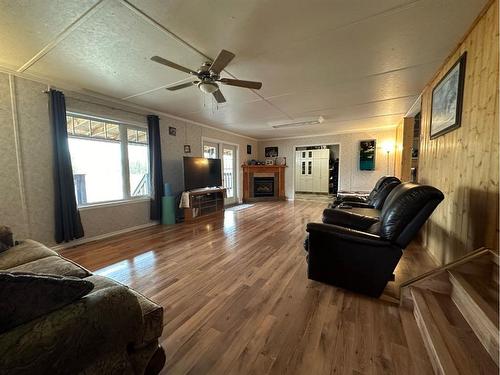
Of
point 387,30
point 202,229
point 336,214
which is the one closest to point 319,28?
point 387,30

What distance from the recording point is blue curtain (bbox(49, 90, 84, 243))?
9.54 ft

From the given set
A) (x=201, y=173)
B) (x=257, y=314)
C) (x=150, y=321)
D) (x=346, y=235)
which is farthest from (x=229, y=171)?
(x=150, y=321)

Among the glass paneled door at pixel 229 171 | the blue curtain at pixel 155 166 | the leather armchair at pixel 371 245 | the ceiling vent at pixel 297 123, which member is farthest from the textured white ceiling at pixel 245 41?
the glass paneled door at pixel 229 171

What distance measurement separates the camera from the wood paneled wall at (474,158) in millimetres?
1517

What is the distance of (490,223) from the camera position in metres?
1.53

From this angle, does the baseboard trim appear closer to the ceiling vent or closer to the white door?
the white door

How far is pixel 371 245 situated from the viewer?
1.75 m

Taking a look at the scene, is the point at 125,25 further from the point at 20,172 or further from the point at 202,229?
the point at 202,229

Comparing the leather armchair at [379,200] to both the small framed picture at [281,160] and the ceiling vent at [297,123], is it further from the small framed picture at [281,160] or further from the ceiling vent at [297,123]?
the small framed picture at [281,160]

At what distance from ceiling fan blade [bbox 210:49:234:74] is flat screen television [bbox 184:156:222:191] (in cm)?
289

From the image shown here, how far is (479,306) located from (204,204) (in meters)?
4.71

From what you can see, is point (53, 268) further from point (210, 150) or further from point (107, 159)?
point (210, 150)

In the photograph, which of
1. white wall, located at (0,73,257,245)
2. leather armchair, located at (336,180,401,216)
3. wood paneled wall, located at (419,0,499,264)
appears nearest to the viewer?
wood paneled wall, located at (419,0,499,264)

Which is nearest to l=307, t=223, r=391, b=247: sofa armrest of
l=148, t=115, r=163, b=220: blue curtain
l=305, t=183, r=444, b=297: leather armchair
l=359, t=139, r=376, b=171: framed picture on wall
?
l=305, t=183, r=444, b=297: leather armchair
